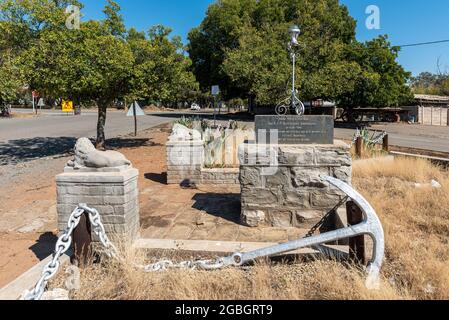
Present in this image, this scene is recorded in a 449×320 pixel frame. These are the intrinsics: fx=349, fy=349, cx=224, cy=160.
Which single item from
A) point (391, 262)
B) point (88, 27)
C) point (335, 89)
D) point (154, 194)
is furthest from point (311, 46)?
point (391, 262)

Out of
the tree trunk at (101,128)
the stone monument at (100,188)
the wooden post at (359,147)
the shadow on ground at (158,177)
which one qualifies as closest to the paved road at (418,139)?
the wooden post at (359,147)

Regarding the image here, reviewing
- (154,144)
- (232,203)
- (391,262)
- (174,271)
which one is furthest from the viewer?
(154,144)

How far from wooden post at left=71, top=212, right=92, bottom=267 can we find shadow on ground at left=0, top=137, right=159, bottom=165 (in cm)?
932

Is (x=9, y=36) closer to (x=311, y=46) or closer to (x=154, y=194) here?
(x=154, y=194)

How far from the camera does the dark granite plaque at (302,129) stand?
489cm

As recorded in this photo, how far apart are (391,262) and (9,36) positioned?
1282cm

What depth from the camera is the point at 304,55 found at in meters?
21.0

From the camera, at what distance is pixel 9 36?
37.5 ft

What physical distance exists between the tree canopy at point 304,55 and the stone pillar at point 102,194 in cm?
1375

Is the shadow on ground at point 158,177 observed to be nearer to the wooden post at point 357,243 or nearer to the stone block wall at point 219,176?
the stone block wall at point 219,176

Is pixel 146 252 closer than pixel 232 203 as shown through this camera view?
Yes

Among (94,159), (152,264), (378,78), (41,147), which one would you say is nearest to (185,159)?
(94,159)

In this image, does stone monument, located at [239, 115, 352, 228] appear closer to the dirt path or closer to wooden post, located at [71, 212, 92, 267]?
wooden post, located at [71, 212, 92, 267]

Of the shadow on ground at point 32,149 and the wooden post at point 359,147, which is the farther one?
the shadow on ground at point 32,149
